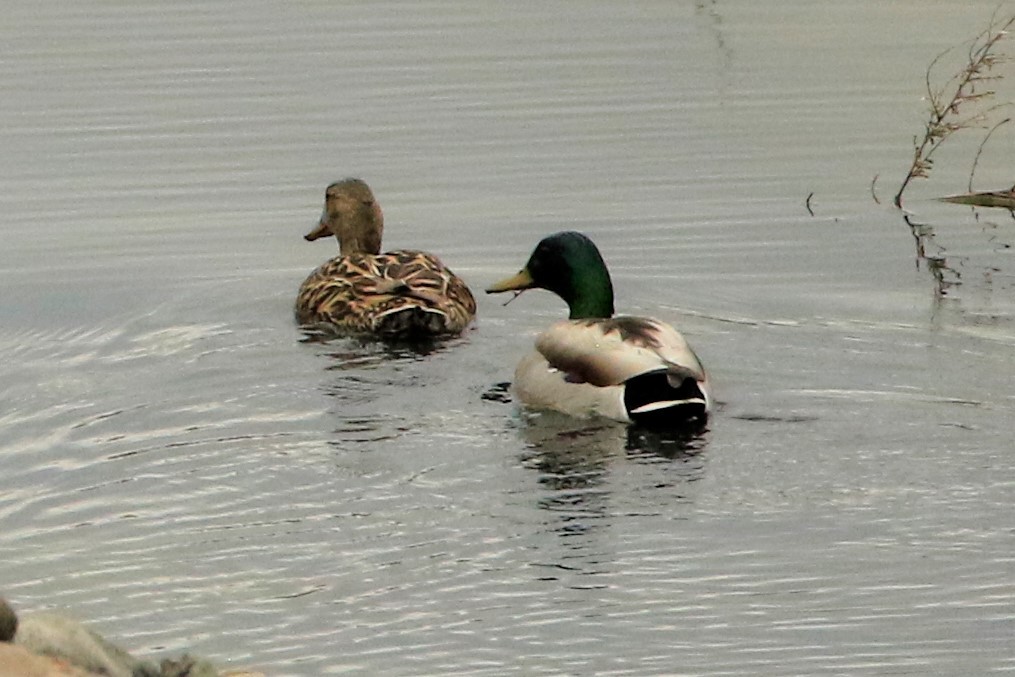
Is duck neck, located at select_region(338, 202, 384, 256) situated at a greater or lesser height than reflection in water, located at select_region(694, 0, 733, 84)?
lesser

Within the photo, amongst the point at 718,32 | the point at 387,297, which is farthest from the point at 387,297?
the point at 718,32

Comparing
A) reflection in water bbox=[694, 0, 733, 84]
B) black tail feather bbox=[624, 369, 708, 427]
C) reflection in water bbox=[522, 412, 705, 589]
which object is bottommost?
reflection in water bbox=[522, 412, 705, 589]

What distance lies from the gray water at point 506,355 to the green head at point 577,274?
1.57 ft

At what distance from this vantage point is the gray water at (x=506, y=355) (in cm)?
872

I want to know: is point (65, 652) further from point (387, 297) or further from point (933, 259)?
point (933, 259)

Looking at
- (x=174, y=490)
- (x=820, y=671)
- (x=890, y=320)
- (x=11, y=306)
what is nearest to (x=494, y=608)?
(x=820, y=671)

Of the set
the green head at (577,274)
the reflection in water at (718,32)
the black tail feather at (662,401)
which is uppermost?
the reflection in water at (718,32)

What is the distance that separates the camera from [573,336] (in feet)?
40.0

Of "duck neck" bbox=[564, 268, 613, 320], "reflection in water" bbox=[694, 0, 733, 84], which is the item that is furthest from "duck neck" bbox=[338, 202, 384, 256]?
"reflection in water" bbox=[694, 0, 733, 84]

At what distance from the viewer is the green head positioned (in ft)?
42.7

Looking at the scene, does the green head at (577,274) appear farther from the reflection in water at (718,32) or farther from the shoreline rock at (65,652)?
the reflection in water at (718,32)

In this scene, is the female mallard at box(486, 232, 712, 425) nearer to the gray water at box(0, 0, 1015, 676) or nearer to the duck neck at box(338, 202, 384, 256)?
the gray water at box(0, 0, 1015, 676)

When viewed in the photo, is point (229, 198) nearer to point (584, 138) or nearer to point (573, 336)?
point (584, 138)

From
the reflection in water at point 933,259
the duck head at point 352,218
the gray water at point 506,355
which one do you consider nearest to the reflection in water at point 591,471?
the gray water at point 506,355
